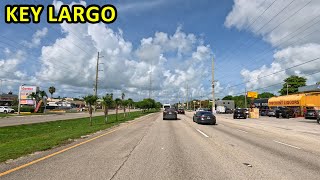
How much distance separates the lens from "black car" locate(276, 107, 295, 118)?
54.3 metres

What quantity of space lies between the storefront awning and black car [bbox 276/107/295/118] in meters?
1.30

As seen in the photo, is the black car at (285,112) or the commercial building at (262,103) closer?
the black car at (285,112)

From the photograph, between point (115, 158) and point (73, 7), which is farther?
point (73, 7)

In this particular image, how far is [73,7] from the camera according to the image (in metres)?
18.0

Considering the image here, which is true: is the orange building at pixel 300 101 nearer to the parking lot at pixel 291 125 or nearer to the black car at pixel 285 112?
the black car at pixel 285 112

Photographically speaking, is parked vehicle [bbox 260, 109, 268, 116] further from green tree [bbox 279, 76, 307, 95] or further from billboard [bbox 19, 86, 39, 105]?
billboard [bbox 19, 86, 39, 105]

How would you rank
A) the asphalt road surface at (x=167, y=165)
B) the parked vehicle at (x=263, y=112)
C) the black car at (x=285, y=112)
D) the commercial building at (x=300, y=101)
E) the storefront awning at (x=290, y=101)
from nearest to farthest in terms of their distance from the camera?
the asphalt road surface at (x=167, y=165)
the commercial building at (x=300, y=101)
the storefront awning at (x=290, y=101)
the black car at (x=285, y=112)
the parked vehicle at (x=263, y=112)

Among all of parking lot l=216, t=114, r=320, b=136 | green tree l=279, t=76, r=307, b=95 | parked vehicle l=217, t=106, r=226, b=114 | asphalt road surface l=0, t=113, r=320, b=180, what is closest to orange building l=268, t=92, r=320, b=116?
parking lot l=216, t=114, r=320, b=136

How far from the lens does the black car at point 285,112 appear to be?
5435 cm

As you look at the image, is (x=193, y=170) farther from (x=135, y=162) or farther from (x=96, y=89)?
(x=96, y=89)

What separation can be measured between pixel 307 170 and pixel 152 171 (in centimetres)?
407

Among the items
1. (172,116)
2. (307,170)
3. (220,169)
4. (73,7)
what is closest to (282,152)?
(307,170)

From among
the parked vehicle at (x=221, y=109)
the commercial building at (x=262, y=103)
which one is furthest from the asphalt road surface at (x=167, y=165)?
the parked vehicle at (x=221, y=109)

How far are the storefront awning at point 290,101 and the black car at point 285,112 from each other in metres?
1.30
